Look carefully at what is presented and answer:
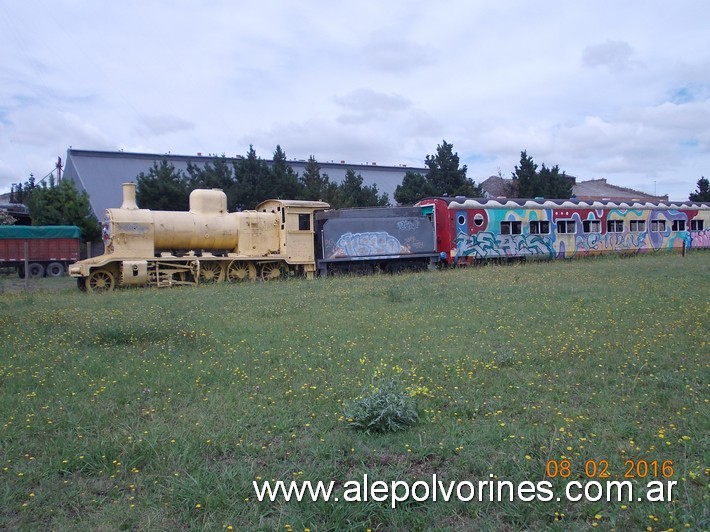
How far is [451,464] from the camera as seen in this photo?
4328mm

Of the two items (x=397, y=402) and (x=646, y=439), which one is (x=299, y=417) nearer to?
(x=397, y=402)

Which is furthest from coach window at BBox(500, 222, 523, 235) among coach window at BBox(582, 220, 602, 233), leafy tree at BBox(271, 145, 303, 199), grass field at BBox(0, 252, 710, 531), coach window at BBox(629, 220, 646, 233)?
grass field at BBox(0, 252, 710, 531)

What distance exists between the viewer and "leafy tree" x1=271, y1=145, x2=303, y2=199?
31281mm

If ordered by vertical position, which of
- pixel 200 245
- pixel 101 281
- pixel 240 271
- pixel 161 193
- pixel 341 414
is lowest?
pixel 341 414

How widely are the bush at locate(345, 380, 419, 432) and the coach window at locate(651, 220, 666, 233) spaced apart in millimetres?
28600

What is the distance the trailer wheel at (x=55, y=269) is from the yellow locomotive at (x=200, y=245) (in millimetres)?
10296

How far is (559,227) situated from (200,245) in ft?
52.7

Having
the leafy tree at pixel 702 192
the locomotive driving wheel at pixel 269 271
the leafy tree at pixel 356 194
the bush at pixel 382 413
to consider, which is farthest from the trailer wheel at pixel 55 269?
the leafy tree at pixel 702 192

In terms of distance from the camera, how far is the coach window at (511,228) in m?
24.9

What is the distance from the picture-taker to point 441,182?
118 ft

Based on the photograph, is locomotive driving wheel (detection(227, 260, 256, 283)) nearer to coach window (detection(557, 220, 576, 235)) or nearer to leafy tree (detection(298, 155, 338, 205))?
leafy tree (detection(298, 155, 338, 205))

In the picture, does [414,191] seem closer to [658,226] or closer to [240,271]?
[658,226]

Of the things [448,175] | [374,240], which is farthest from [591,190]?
[374,240]

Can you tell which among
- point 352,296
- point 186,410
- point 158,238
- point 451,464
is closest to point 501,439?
point 451,464
